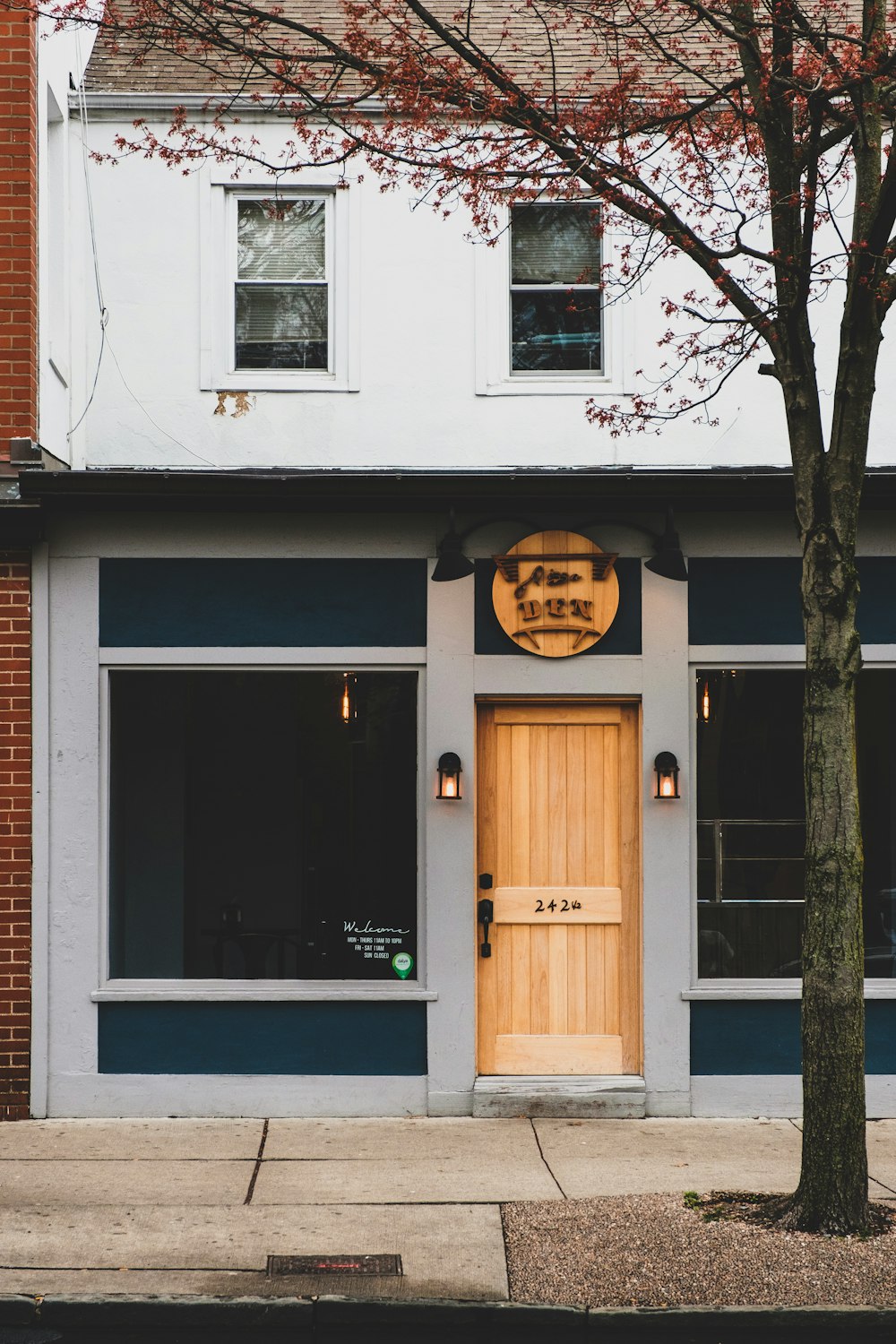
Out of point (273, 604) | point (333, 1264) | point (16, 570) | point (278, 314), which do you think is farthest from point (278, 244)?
point (333, 1264)

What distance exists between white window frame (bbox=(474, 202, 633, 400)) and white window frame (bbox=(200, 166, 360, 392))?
34.5 inches

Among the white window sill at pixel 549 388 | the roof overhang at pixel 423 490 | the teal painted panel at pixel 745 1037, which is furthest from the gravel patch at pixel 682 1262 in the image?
the white window sill at pixel 549 388

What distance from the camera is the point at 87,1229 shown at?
6383mm

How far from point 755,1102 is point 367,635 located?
3988 millimetres

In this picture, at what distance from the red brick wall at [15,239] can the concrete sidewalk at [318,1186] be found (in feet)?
14.6

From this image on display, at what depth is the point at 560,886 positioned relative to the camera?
355 inches

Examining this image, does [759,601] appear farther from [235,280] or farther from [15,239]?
[15,239]

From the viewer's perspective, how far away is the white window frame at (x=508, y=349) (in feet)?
30.6

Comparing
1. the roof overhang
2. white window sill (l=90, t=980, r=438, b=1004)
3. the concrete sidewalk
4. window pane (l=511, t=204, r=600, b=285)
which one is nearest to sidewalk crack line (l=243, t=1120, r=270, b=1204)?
the concrete sidewalk

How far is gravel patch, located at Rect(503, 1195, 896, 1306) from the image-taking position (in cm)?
555

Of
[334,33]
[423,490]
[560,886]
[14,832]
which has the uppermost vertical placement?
[334,33]

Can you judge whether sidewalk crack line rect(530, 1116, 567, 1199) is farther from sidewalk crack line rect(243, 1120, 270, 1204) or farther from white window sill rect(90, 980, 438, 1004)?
sidewalk crack line rect(243, 1120, 270, 1204)

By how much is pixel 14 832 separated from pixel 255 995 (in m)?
1.89

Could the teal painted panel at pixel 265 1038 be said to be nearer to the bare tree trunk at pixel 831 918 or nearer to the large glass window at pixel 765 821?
the large glass window at pixel 765 821
